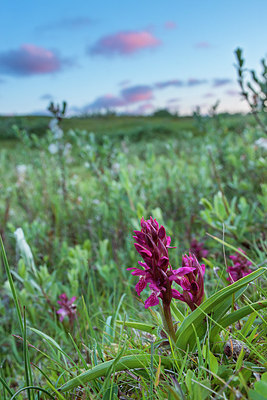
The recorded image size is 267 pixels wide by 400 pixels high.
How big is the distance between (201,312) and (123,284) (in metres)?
1.62

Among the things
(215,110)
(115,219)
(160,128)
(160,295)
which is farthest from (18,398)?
(160,128)

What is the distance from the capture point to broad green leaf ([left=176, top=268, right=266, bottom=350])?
1.00 meters

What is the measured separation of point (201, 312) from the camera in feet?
3.39

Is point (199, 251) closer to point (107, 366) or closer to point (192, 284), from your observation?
point (192, 284)

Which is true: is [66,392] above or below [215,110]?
below

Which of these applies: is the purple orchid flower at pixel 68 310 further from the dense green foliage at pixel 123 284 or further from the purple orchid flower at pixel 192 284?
the purple orchid flower at pixel 192 284

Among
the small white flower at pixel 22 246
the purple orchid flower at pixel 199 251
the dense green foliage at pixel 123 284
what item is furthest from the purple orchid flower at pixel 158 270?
the purple orchid flower at pixel 199 251

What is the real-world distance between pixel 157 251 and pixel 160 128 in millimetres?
16237

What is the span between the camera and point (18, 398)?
1407mm

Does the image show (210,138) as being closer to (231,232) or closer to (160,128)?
(231,232)

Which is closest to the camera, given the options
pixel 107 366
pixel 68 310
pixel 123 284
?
pixel 107 366

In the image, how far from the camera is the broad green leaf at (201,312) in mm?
995

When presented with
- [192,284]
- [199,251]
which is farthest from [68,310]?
[192,284]

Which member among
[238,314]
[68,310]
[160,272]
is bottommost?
[68,310]
